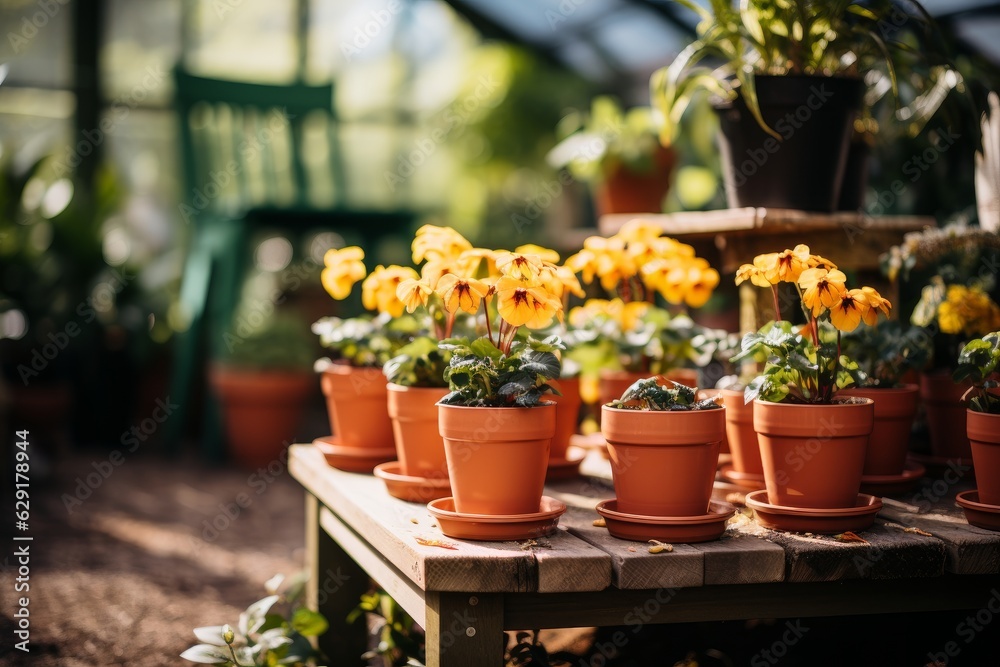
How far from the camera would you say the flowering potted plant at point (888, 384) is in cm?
154

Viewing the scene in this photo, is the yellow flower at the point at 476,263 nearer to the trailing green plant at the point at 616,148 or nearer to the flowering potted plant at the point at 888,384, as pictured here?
the flowering potted plant at the point at 888,384

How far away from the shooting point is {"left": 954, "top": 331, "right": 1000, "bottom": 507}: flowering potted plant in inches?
52.5

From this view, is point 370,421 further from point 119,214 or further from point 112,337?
point 119,214

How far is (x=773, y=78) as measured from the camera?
1.68 metres

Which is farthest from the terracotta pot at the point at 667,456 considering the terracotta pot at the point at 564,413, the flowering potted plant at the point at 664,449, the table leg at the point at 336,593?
the table leg at the point at 336,593

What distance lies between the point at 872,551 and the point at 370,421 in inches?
34.6

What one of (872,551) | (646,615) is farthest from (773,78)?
(646,615)

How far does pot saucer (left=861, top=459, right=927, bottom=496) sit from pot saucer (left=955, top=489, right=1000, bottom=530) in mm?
181

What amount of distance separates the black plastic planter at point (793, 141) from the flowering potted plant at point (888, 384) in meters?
0.27

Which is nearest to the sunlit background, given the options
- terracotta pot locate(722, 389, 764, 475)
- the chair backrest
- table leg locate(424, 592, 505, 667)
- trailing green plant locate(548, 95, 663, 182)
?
the chair backrest

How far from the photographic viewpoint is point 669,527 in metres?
1.26

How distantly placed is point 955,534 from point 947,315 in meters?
0.50

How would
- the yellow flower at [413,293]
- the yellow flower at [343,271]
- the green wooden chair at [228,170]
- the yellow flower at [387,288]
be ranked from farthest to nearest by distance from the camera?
the green wooden chair at [228,170] < the yellow flower at [343,271] < the yellow flower at [387,288] < the yellow flower at [413,293]

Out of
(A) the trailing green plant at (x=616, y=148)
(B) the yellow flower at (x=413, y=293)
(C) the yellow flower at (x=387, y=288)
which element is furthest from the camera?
(A) the trailing green plant at (x=616, y=148)
